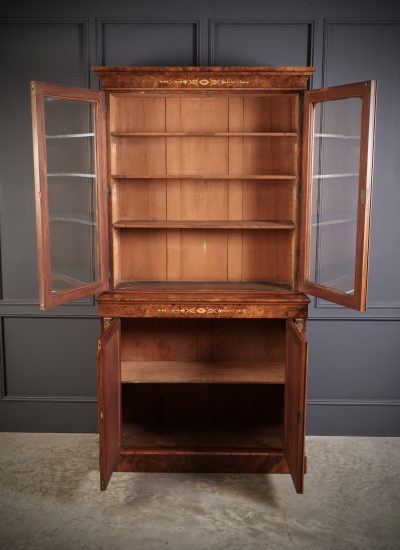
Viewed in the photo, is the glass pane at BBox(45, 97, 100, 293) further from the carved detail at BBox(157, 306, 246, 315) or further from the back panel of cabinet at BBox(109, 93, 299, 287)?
the carved detail at BBox(157, 306, 246, 315)

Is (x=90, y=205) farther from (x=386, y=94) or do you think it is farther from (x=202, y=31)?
(x=386, y=94)

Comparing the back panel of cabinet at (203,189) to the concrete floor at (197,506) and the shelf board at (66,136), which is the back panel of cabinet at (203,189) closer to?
the shelf board at (66,136)

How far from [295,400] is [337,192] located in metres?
1.12

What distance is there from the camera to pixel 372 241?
3.47 m

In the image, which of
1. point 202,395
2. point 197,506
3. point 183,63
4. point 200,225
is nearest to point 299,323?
point 200,225

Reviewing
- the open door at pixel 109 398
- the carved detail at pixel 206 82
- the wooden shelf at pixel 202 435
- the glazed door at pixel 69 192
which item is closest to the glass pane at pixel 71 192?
the glazed door at pixel 69 192

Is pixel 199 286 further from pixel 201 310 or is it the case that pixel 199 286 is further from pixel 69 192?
pixel 69 192

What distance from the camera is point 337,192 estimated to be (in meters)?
2.89

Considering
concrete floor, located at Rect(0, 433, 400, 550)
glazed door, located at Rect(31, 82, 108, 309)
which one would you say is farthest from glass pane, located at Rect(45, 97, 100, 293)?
concrete floor, located at Rect(0, 433, 400, 550)

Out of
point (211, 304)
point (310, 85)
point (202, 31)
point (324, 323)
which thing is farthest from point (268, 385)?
point (202, 31)

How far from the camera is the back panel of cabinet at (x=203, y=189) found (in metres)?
3.25

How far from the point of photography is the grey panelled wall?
3314 millimetres

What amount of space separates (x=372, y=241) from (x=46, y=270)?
80.3 inches

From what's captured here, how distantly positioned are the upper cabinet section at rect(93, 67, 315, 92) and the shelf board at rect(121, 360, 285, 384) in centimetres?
162
